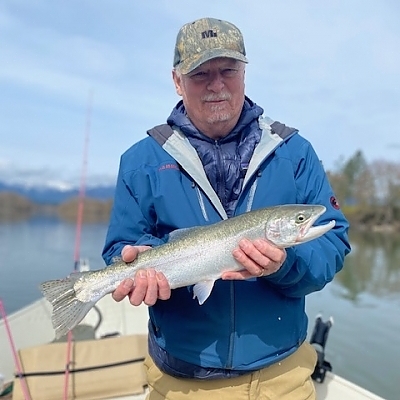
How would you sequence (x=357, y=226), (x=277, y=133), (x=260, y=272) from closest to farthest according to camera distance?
(x=260, y=272) < (x=277, y=133) < (x=357, y=226)

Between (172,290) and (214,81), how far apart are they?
57.6 inches

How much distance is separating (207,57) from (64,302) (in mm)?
1874

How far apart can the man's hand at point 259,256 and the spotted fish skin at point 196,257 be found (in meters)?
0.18

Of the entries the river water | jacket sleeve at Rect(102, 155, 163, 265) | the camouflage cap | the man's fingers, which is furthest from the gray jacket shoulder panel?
the river water

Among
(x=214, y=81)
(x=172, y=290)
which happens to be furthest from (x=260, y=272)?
(x=214, y=81)

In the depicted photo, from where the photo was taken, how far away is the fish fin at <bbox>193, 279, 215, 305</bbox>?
A: 114 inches

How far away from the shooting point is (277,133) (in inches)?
129

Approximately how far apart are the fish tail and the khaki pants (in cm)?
69

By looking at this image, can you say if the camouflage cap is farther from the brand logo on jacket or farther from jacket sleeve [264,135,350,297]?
jacket sleeve [264,135,350,297]

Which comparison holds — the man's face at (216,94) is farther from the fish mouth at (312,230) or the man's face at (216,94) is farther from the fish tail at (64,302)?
the fish tail at (64,302)

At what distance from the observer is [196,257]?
10.2 feet

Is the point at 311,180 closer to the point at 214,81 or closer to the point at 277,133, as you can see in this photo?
the point at 277,133

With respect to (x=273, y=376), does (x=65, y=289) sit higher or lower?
higher

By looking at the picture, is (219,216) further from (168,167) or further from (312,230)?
(312,230)
